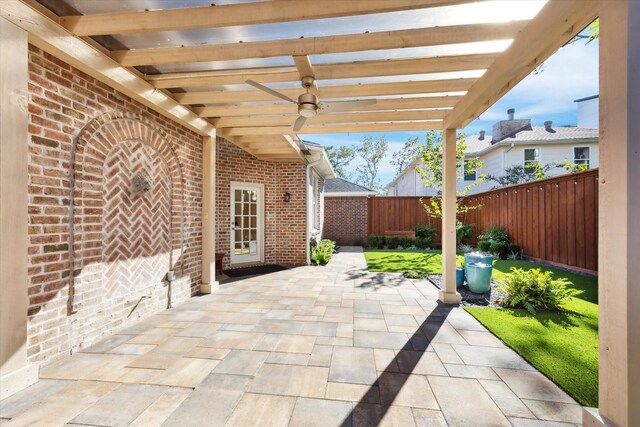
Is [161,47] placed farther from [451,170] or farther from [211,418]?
[451,170]

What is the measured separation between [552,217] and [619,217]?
19.7 ft

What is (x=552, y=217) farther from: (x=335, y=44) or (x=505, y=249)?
(x=335, y=44)

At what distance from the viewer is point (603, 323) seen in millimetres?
1613

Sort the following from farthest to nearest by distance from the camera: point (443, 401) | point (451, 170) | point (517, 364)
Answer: point (451, 170)
point (517, 364)
point (443, 401)

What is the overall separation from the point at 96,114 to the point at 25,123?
0.82m

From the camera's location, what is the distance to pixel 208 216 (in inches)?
188

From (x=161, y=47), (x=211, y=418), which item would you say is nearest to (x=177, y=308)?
(x=211, y=418)

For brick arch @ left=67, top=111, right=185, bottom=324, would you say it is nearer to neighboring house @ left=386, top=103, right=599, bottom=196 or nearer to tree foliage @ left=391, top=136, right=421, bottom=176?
neighboring house @ left=386, top=103, right=599, bottom=196

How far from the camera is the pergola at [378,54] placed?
153 centimetres

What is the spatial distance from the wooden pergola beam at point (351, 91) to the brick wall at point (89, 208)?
2.43 ft

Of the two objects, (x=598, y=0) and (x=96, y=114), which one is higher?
(x=598, y=0)

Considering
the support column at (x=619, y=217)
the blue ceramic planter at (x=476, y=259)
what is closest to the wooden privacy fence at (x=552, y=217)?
the blue ceramic planter at (x=476, y=259)

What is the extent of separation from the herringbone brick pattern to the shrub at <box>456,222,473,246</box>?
375 inches

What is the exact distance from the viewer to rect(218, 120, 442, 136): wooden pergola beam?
4505 mm
